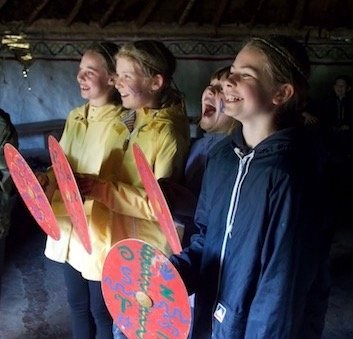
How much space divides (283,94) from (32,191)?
2.75ft

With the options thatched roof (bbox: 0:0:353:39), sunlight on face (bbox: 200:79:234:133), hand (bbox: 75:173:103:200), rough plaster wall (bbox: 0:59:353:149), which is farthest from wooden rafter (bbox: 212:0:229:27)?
hand (bbox: 75:173:103:200)

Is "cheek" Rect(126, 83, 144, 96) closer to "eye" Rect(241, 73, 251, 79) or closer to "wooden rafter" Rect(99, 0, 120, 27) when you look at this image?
"eye" Rect(241, 73, 251, 79)

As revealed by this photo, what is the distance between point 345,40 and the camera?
4.94m

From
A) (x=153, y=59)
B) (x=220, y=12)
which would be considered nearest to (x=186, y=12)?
(x=220, y=12)

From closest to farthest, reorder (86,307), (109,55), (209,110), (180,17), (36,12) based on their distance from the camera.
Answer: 1. (209,110)
2. (109,55)
3. (86,307)
4. (36,12)
5. (180,17)

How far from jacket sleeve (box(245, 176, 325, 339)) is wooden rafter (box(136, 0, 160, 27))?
416 cm

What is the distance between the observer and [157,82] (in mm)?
1505

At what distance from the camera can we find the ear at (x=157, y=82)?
1499 mm

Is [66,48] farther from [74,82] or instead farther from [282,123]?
[282,123]

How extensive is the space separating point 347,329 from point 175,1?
3.52 m

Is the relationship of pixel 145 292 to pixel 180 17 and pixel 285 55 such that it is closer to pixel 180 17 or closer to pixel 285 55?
pixel 285 55

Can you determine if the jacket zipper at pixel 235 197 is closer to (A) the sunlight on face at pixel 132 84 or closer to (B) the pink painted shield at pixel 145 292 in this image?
(B) the pink painted shield at pixel 145 292

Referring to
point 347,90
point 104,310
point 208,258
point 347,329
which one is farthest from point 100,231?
point 347,90

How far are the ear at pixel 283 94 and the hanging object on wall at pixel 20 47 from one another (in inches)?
167
